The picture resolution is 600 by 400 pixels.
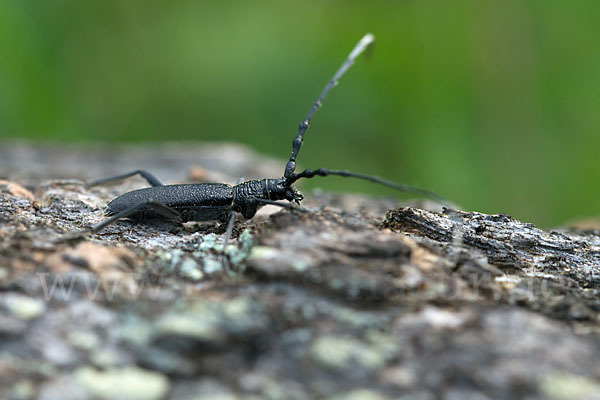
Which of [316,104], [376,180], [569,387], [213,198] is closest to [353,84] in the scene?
[316,104]

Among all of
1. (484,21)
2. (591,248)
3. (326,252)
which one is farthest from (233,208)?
(484,21)

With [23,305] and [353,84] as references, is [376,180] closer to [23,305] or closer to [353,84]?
[23,305]

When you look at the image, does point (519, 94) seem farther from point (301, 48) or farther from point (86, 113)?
point (86, 113)

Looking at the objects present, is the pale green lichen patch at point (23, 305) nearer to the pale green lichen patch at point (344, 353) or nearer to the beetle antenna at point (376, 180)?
the pale green lichen patch at point (344, 353)

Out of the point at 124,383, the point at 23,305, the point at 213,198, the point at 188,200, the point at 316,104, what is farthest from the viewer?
the point at 316,104

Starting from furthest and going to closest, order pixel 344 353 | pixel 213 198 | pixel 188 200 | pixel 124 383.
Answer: pixel 213 198
pixel 188 200
pixel 344 353
pixel 124 383

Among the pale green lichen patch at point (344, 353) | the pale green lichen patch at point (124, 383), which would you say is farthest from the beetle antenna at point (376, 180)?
the pale green lichen patch at point (124, 383)

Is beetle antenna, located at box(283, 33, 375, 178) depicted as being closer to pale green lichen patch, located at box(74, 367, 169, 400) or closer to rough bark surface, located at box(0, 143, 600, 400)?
rough bark surface, located at box(0, 143, 600, 400)

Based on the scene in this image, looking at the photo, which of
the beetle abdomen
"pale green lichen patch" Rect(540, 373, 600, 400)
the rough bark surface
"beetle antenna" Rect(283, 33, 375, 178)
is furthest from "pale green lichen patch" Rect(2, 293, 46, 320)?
"beetle antenna" Rect(283, 33, 375, 178)
